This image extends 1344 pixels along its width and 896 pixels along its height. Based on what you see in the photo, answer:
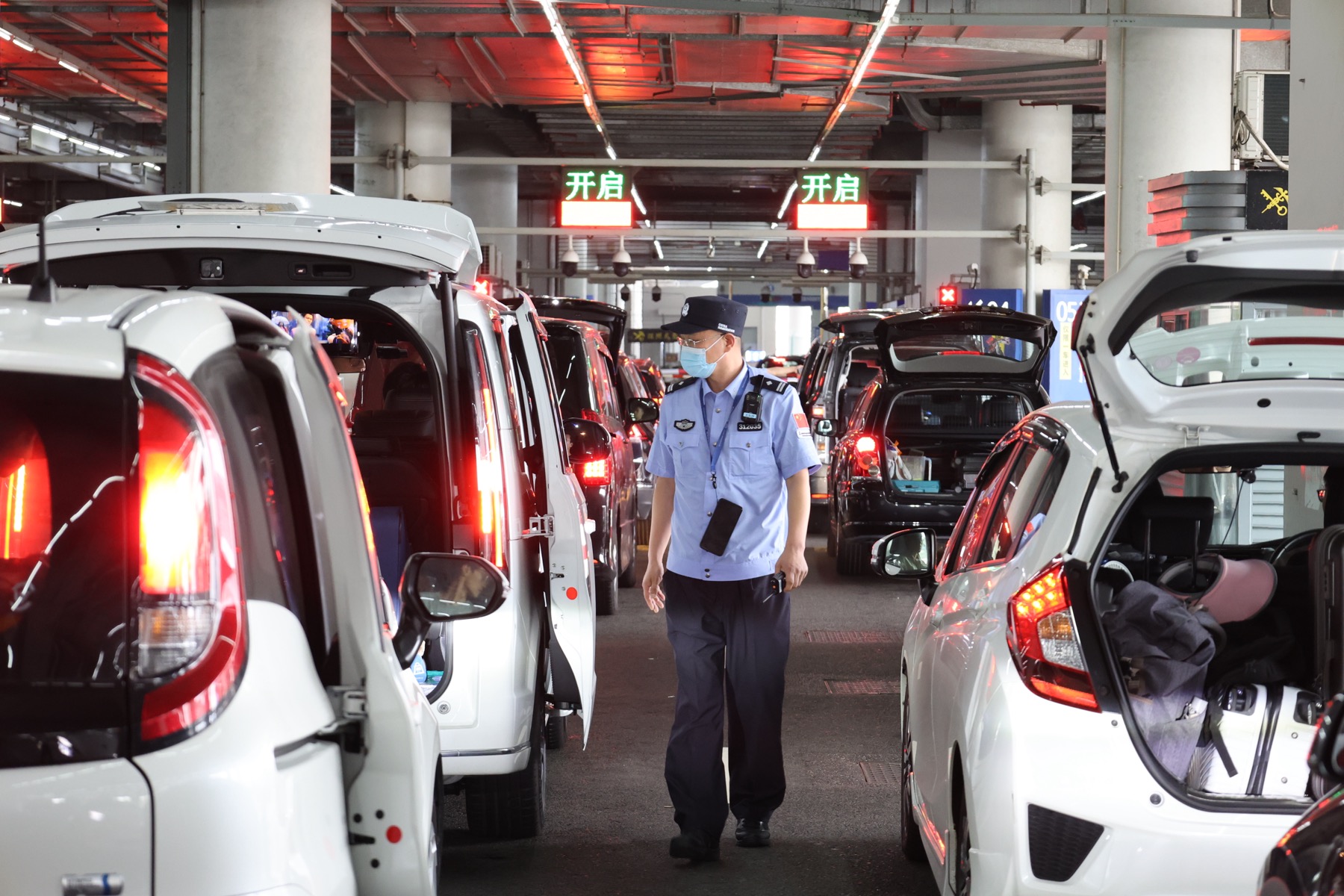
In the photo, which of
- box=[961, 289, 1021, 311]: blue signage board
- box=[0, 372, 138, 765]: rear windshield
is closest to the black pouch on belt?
box=[0, 372, 138, 765]: rear windshield

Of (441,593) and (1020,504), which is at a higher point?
(1020,504)

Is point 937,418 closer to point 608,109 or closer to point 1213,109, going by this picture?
point 1213,109

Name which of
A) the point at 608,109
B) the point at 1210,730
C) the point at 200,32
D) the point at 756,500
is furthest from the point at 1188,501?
the point at 608,109

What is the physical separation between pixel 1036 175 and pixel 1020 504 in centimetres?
2066

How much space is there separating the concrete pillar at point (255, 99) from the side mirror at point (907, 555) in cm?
957

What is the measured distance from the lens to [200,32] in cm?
1361

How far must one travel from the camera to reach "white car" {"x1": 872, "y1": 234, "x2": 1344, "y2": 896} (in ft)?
11.0

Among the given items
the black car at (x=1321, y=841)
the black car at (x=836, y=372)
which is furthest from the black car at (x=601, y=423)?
the black car at (x=1321, y=841)

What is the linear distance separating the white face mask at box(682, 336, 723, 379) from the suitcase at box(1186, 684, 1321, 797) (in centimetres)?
236

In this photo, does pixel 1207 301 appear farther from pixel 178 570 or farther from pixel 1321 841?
pixel 178 570

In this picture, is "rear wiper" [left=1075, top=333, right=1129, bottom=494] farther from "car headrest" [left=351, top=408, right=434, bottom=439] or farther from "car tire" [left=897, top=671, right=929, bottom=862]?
"car headrest" [left=351, top=408, right=434, bottom=439]

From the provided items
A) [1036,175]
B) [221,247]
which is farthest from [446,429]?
[1036,175]

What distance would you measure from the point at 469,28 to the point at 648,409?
29.9 ft

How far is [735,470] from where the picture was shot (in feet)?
18.3
